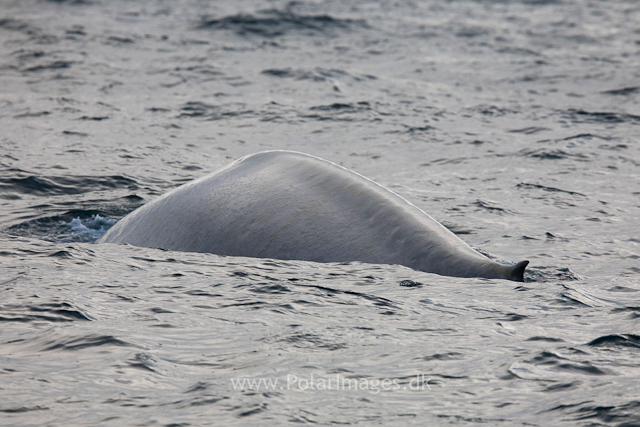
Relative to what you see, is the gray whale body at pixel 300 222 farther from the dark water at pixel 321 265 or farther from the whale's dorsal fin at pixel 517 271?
the dark water at pixel 321 265

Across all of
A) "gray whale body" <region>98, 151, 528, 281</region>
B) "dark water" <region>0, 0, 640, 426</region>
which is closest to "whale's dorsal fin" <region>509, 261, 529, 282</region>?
"gray whale body" <region>98, 151, 528, 281</region>

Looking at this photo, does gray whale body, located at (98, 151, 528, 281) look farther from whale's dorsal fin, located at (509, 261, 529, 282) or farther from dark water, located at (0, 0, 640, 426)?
dark water, located at (0, 0, 640, 426)

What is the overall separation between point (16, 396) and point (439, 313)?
2.84m

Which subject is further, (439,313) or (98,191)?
(98,191)

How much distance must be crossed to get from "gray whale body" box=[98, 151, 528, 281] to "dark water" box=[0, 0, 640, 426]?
0.14 metres

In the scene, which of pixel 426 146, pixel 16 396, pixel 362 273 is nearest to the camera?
pixel 16 396

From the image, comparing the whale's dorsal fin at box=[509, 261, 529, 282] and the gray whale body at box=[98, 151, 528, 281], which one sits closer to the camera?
the whale's dorsal fin at box=[509, 261, 529, 282]

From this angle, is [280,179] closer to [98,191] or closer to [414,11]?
[98,191]

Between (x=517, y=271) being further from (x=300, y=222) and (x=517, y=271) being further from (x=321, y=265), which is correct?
(x=300, y=222)

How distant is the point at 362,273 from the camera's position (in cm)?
662

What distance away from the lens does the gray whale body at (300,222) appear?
21.3 ft

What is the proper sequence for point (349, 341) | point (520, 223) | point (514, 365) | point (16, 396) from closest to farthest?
point (16, 396)
point (514, 365)
point (349, 341)
point (520, 223)

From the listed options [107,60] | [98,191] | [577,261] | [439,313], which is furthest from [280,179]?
[107,60]

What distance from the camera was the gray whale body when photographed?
256 inches
